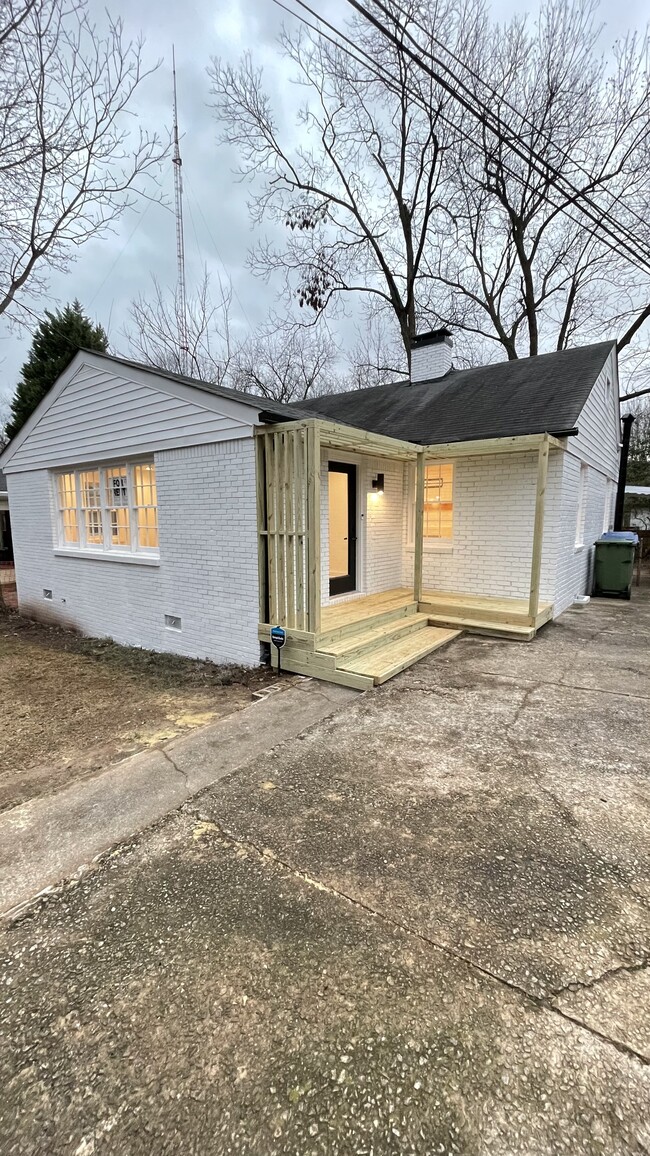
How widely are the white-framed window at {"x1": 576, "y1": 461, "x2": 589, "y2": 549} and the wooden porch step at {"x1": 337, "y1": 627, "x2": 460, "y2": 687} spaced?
3.72 metres

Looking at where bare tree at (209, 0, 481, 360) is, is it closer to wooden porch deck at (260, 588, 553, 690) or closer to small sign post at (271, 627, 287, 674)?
wooden porch deck at (260, 588, 553, 690)

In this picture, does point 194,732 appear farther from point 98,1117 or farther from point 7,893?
point 98,1117

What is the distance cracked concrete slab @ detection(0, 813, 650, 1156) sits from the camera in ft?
4.33

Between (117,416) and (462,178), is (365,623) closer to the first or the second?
(117,416)

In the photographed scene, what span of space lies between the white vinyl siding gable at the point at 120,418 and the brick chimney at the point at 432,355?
656 cm

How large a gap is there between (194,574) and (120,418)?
8.88 feet

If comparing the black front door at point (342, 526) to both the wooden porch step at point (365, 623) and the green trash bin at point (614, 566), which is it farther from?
the green trash bin at point (614, 566)

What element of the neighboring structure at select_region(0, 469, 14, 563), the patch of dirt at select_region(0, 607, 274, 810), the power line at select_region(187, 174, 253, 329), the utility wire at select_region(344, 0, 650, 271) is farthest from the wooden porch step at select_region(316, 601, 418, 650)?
the neighboring structure at select_region(0, 469, 14, 563)

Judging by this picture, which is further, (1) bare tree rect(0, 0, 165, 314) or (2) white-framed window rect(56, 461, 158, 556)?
(1) bare tree rect(0, 0, 165, 314)

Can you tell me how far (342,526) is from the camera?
24.0 ft

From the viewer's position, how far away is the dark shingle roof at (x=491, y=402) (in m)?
7.22

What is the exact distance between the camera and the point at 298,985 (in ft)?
5.75

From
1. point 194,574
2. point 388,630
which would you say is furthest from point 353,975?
point 194,574

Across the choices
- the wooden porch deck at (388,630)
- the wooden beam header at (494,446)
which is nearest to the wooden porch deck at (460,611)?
the wooden porch deck at (388,630)
